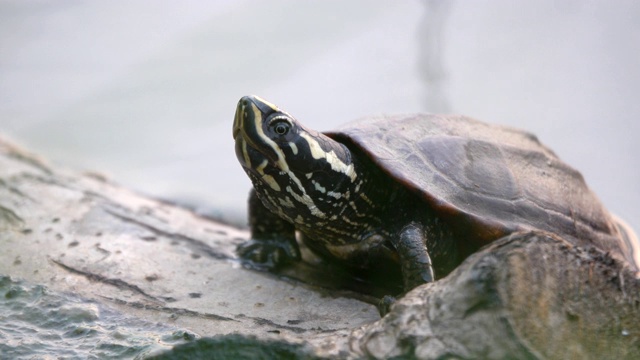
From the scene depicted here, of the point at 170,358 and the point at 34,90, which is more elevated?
the point at 34,90

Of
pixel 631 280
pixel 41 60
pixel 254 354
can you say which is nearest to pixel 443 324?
pixel 254 354

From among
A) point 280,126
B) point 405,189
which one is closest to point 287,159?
point 280,126

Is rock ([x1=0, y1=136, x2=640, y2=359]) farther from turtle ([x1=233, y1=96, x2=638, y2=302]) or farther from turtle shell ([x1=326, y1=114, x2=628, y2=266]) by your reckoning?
turtle shell ([x1=326, y1=114, x2=628, y2=266])

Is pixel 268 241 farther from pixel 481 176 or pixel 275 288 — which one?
pixel 481 176

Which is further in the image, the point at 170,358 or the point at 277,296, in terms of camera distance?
the point at 277,296

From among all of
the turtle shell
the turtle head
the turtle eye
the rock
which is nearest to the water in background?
the rock

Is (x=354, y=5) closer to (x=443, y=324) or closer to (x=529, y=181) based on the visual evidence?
(x=529, y=181)

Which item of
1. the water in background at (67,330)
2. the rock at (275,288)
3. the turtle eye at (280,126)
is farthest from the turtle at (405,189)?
the water in background at (67,330)
